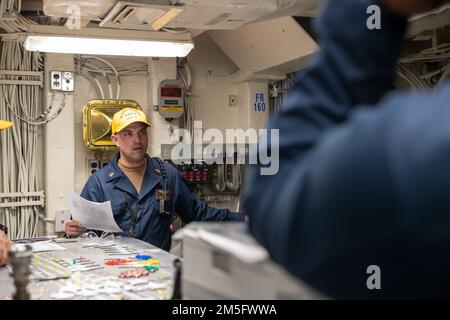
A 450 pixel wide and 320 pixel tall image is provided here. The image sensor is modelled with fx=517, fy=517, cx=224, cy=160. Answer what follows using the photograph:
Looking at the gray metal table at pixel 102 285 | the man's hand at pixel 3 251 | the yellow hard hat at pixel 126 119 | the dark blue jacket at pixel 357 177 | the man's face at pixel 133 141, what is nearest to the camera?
the dark blue jacket at pixel 357 177

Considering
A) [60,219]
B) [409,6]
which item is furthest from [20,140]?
[409,6]

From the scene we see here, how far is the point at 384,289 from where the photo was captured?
70 centimetres

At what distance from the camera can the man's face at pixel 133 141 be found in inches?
156

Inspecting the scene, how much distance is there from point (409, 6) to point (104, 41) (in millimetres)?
3522

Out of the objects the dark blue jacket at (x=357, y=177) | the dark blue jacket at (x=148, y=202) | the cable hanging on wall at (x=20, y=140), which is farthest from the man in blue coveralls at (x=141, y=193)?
the dark blue jacket at (x=357, y=177)

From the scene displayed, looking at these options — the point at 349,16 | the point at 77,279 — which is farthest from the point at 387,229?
Answer: the point at 77,279

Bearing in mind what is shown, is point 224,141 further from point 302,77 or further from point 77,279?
point 302,77

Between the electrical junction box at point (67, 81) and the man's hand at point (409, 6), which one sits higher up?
the electrical junction box at point (67, 81)

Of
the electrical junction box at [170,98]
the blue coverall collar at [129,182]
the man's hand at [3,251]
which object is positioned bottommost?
the man's hand at [3,251]

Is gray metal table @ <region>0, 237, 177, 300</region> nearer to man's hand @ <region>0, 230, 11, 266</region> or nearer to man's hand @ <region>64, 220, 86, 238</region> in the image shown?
man's hand @ <region>0, 230, 11, 266</region>

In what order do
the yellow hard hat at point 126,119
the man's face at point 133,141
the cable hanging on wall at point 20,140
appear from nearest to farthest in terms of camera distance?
the man's face at point 133,141 < the yellow hard hat at point 126,119 < the cable hanging on wall at point 20,140

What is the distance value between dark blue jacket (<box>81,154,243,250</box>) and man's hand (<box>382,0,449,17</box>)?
120 inches

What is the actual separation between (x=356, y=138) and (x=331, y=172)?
47 millimetres

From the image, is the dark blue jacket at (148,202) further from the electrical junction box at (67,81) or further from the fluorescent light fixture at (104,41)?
the electrical junction box at (67,81)
